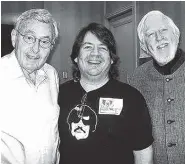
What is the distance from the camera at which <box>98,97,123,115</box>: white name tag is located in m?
1.76

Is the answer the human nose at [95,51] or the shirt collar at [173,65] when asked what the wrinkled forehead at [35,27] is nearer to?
the human nose at [95,51]

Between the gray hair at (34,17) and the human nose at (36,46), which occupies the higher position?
the gray hair at (34,17)

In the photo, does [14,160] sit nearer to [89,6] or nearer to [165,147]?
[165,147]

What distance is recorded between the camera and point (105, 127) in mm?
1737

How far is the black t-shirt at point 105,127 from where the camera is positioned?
5.64 ft

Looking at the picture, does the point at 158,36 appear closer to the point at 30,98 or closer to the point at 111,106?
the point at 111,106

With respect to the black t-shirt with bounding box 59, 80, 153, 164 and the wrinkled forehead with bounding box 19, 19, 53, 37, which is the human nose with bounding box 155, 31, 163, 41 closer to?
the black t-shirt with bounding box 59, 80, 153, 164

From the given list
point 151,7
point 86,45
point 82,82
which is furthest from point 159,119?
point 151,7

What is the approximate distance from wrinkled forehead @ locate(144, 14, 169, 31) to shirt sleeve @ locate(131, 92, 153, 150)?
582 mm

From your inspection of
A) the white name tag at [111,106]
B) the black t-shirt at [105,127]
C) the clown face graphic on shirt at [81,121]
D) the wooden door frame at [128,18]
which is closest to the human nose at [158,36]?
the black t-shirt at [105,127]

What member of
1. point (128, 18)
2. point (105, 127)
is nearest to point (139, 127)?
point (105, 127)

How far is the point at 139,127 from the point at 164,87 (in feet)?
1.35

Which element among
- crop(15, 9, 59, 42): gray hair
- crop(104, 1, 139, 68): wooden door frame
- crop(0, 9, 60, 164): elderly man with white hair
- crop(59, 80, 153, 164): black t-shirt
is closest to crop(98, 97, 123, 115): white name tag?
crop(59, 80, 153, 164): black t-shirt

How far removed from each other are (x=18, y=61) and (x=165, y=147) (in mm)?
1106
